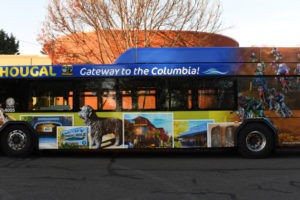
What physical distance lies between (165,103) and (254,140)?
2.71 meters

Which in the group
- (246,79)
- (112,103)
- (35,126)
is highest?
(246,79)

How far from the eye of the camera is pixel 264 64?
28.1 feet

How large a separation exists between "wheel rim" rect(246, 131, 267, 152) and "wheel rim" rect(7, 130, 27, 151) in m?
6.35

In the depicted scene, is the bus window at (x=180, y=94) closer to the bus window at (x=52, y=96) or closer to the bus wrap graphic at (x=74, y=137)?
the bus wrap graphic at (x=74, y=137)

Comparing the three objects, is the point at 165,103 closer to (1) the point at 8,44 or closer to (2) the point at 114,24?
(2) the point at 114,24

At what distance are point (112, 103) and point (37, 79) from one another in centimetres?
224

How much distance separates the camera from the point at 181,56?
864cm

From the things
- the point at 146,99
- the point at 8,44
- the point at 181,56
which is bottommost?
the point at 146,99

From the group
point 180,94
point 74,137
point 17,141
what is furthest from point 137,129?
point 17,141
